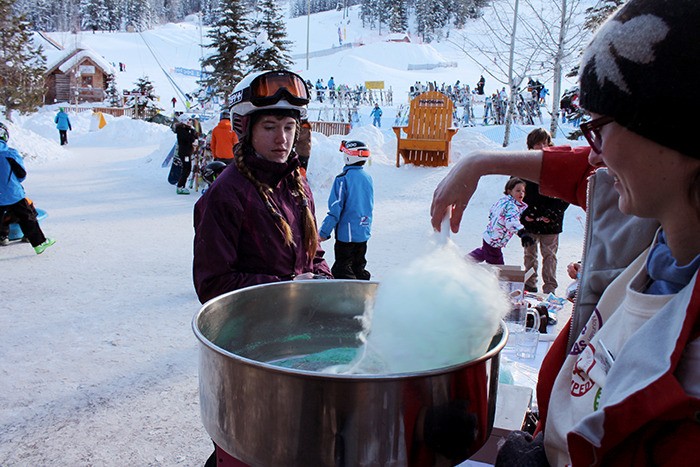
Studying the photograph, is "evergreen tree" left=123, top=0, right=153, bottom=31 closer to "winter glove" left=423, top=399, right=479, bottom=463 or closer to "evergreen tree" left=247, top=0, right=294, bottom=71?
"evergreen tree" left=247, top=0, right=294, bottom=71

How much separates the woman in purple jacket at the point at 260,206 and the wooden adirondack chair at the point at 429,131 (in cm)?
1178

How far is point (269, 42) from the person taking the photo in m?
24.7

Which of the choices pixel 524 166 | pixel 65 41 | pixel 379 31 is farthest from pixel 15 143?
pixel 379 31

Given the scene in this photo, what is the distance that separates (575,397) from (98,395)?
3.48m

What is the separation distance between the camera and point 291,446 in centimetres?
101

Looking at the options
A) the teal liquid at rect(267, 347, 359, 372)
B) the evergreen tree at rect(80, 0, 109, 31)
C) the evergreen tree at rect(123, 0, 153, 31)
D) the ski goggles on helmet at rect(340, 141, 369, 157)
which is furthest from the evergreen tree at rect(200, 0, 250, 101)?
the evergreen tree at rect(123, 0, 153, 31)

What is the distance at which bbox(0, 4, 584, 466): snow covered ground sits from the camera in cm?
320

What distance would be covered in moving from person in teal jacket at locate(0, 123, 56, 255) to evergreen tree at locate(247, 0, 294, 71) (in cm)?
1831

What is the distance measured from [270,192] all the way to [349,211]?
3.46 m

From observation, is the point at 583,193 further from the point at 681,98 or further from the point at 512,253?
the point at 512,253

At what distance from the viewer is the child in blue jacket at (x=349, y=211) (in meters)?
5.62

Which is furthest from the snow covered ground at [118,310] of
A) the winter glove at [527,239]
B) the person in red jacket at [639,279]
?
the winter glove at [527,239]

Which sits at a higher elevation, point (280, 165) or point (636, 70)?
point (636, 70)

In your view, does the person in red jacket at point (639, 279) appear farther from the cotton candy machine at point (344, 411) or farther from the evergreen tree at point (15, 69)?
the evergreen tree at point (15, 69)
